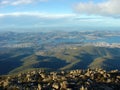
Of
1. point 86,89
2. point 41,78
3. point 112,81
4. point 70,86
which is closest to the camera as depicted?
point 86,89

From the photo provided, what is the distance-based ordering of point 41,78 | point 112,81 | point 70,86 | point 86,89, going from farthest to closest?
1. point 41,78
2. point 112,81
3. point 70,86
4. point 86,89

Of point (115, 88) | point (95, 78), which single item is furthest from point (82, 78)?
point (115, 88)

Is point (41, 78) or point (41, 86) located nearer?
point (41, 86)

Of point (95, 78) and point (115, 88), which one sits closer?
point (115, 88)

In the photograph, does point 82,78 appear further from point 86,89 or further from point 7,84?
point 7,84

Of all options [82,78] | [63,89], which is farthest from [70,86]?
[82,78]

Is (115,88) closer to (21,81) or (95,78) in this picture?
(95,78)

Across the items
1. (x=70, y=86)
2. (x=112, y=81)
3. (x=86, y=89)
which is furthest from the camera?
(x=112, y=81)

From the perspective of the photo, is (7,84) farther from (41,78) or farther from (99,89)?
(99,89)
